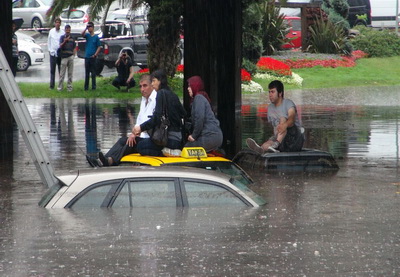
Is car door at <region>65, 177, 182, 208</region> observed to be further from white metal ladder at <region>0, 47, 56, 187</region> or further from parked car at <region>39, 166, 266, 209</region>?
white metal ladder at <region>0, 47, 56, 187</region>

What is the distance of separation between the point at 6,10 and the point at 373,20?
38537 mm

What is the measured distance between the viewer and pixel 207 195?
9.57 meters

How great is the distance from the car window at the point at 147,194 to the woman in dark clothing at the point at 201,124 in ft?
12.6

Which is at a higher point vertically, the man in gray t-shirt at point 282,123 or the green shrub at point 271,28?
the green shrub at point 271,28

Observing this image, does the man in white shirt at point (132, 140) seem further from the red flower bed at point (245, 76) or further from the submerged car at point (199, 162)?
the red flower bed at point (245, 76)

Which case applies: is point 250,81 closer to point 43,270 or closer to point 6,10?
point 6,10

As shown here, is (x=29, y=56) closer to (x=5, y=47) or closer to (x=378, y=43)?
(x=5, y=47)

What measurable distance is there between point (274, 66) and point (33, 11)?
13.6m

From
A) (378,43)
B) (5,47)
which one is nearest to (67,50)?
(5,47)

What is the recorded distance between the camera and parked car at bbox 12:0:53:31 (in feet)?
148

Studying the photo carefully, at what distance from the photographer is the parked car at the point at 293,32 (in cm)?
4566

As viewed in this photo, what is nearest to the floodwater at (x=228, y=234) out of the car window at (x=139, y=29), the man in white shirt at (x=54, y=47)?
the man in white shirt at (x=54, y=47)

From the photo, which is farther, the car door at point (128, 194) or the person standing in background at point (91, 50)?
the person standing in background at point (91, 50)

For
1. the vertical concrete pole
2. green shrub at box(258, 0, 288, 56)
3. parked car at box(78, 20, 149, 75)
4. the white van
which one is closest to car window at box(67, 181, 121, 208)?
the vertical concrete pole
